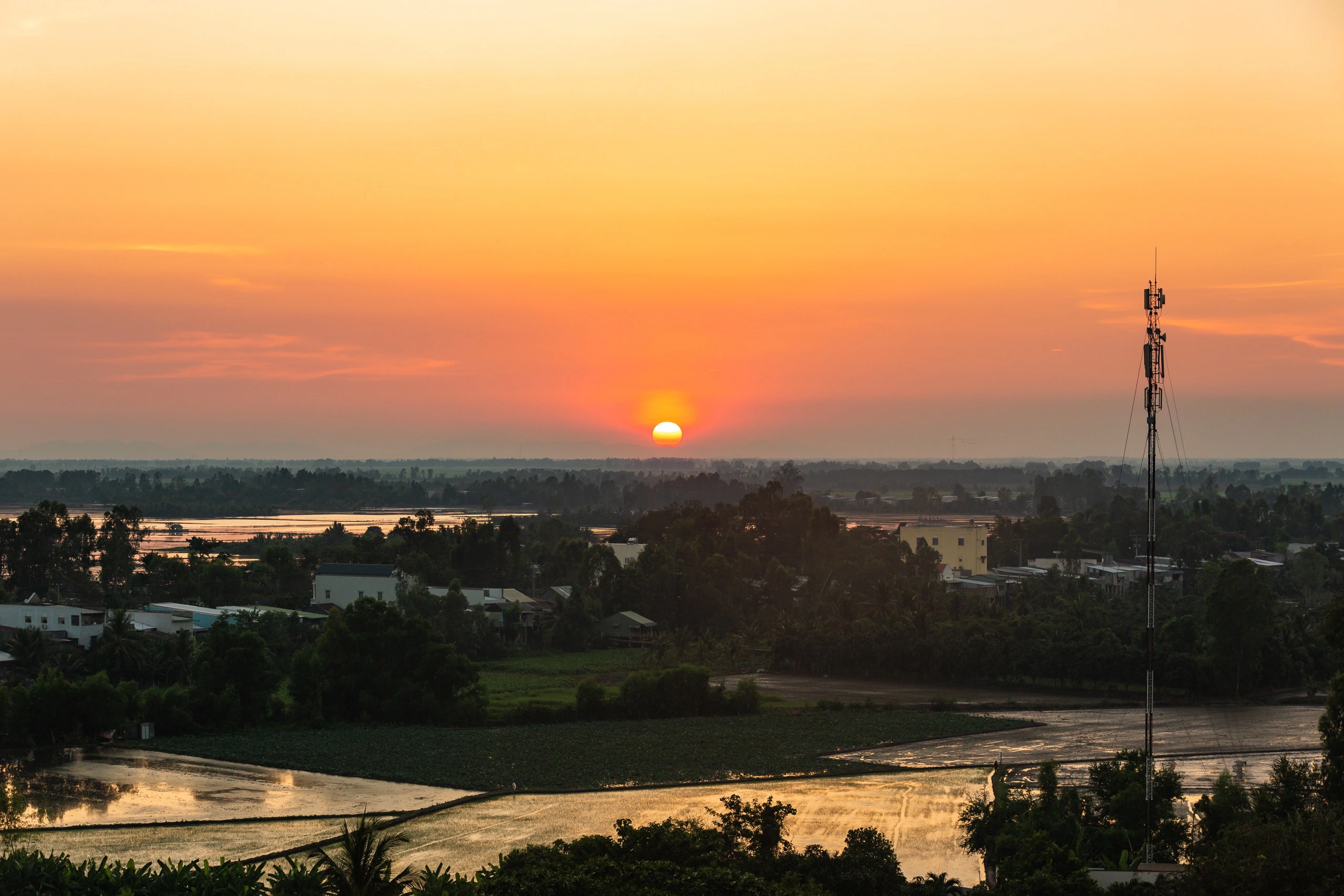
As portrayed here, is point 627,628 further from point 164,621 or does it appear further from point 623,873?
point 623,873

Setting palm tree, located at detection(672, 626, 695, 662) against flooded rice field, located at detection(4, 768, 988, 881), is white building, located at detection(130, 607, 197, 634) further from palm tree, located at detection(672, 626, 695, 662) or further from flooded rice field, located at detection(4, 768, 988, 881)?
flooded rice field, located at detection(4, 768, 988, 881)

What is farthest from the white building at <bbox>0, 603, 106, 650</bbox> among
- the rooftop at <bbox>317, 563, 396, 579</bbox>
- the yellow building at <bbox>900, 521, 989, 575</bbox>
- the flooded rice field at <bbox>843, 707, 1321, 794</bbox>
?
the yellow building at <bbox>900, 521, 989, 575</bbox>

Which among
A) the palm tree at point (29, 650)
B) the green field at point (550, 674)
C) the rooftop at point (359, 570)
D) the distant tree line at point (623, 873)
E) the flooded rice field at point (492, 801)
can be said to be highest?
the rooftop at point (359, 570)

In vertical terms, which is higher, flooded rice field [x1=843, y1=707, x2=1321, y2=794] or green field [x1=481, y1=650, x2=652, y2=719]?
flooded rice field [x1=843, y1=707, x2=1321, y2=794]

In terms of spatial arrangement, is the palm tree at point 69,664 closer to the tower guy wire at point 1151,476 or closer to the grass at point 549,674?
the grass at point 549,674

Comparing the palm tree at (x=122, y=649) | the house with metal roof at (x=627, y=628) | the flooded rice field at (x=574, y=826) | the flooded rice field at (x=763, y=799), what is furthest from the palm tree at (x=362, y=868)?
the house with metal roof at (x=627, y=628)

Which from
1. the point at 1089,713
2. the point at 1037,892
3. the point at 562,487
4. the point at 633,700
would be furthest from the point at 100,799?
the point at 562,487
